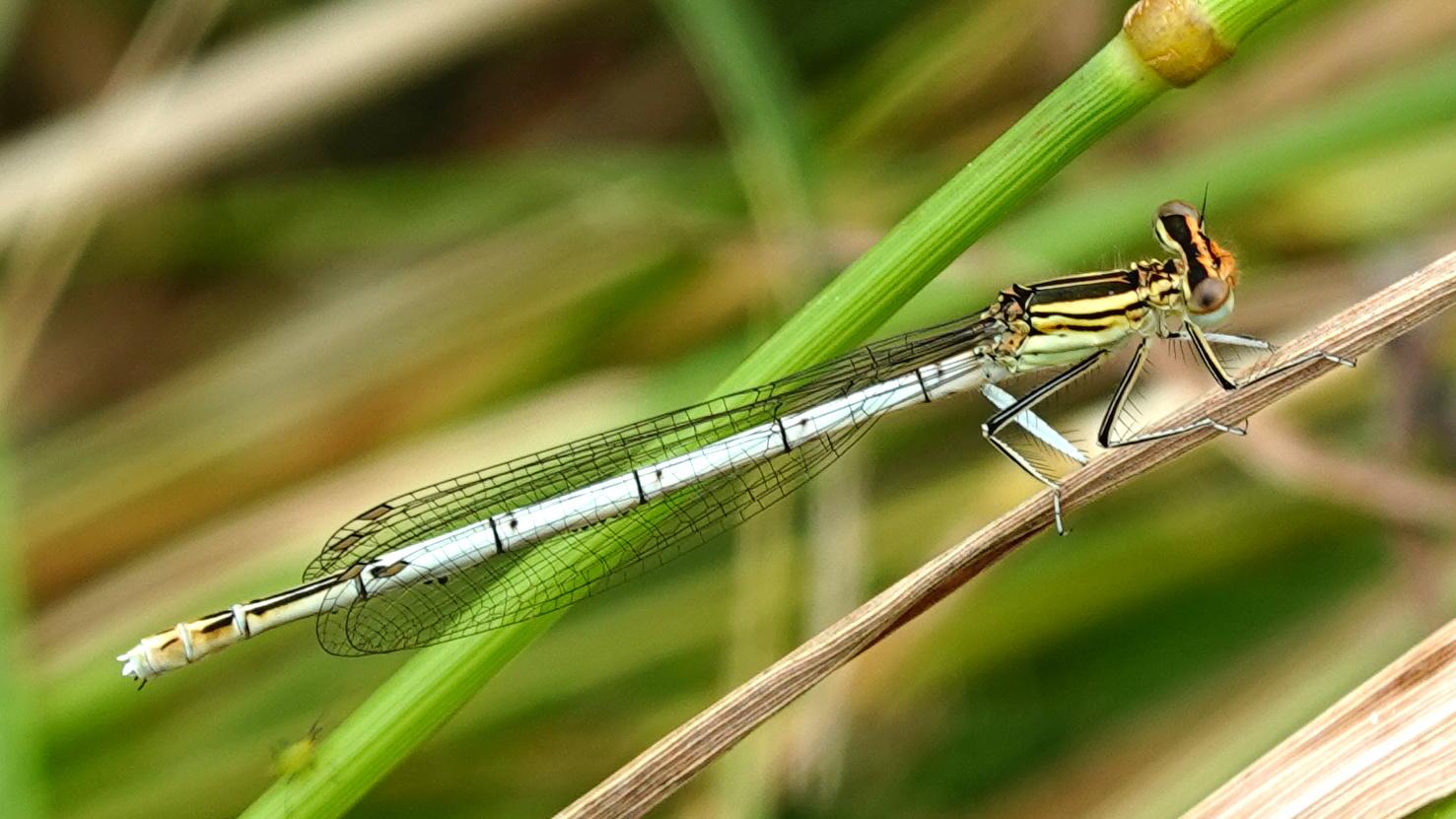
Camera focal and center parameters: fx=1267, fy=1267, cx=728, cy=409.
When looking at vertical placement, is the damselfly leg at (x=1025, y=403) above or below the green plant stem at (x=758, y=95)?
below

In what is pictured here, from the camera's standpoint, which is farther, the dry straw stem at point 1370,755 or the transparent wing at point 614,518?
the transparent wing at point 614,518

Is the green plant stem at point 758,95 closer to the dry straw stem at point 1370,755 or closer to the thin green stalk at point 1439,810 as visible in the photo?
the dry straw stem at point 1370,755

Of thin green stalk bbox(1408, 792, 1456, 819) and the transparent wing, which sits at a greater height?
the transparent wing

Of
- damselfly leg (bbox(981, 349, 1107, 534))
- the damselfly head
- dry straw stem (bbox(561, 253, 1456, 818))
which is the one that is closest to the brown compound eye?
the damselfly head

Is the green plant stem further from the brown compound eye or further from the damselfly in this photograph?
the brown compound eye

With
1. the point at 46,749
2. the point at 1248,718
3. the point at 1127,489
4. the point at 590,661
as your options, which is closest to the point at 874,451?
the point at 1127,489

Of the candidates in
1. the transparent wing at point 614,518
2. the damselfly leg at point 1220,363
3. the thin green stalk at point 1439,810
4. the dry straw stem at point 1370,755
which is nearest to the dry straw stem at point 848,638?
the damselfly leg at point 1220,363
